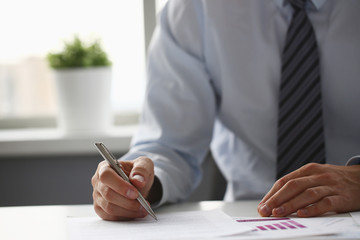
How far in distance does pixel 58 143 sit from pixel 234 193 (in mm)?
748

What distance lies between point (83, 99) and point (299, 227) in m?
1.22

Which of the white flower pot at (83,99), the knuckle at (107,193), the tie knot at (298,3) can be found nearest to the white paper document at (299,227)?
the knuckle at (107,193)

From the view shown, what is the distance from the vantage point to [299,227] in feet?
2.20

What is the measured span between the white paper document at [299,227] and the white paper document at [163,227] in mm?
22

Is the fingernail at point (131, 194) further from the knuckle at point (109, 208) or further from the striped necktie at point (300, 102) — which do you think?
the striped necktie at point (300, 102)

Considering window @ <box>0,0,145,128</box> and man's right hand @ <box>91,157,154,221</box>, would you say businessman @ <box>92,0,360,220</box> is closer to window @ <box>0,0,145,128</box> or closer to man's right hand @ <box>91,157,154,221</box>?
man's right hand @ <box>91,157,154,221</box>

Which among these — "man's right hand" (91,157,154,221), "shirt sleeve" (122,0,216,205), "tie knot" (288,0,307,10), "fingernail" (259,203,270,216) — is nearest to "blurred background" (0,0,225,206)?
"shirt sleeve" (122,0,216,205)

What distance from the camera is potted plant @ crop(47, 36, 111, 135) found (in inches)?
68.6

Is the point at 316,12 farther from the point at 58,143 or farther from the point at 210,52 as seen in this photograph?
the point at 58,143

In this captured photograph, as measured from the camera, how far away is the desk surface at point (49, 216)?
734 millimetres

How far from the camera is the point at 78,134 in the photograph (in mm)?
1775

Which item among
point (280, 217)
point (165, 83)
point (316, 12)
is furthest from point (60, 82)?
point (280, 217)

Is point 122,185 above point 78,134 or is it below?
above

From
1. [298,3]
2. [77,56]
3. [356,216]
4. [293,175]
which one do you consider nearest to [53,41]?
[77,56]
